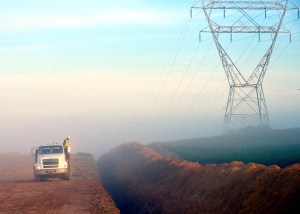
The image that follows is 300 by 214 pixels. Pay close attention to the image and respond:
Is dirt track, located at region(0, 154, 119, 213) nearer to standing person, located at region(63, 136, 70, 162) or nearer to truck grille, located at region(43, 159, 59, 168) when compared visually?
truck grille, located at region(43, 159, 59, 168)

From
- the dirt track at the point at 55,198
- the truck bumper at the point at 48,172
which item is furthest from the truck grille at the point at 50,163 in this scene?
the dirt track at the point at 55,198

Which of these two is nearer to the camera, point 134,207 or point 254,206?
point 254,206

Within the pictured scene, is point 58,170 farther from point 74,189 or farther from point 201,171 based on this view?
point 201,171

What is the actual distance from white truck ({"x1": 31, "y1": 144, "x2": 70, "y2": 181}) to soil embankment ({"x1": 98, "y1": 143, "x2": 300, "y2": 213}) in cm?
436

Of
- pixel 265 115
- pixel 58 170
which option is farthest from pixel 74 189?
pixel 265 115

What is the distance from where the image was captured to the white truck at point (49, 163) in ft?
126

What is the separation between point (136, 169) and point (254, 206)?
91.5 feet

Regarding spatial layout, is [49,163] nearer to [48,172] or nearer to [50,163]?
[50,163]

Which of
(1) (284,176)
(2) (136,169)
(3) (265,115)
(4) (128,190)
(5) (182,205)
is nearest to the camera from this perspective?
(1) (284,176)

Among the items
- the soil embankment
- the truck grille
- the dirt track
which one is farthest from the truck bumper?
the soil embankment

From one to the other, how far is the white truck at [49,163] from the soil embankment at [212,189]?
172 inches

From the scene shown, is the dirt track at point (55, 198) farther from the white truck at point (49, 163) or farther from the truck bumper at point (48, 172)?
the white truck at point (49, 163)

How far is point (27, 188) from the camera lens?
1298 inches

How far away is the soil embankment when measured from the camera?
18.3m
